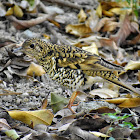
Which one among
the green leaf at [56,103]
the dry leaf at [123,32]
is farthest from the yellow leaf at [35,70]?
the dry leaf at [123,32]

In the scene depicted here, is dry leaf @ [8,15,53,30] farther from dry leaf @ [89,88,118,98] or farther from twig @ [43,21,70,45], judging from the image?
dry leaf @ [89,88,118,98]

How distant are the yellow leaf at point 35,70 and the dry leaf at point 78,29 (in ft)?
5.89

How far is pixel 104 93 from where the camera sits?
4.73 meters

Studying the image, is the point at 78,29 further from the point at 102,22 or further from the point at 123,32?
the point at 123,32

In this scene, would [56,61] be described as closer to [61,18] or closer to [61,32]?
[61,32]

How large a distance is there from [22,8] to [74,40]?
4.27ft

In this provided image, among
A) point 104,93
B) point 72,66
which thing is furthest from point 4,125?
point 104,93

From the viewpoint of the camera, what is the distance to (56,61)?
4.71 meters

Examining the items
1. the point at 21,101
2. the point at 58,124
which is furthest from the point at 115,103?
the point at 21,101

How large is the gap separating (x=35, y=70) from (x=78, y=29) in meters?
2.06

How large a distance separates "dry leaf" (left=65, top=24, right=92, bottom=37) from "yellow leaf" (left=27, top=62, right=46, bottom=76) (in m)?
1.79

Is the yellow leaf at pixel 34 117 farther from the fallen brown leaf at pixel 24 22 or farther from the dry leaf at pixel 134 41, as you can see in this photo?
the dry leaf at pixel 134 41

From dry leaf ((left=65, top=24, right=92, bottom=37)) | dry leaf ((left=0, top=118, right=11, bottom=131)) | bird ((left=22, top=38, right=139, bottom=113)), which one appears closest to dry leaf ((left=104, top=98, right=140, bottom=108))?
bird ((left=22, top=38, right=139, bottom=113))

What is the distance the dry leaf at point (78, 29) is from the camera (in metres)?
6.74
